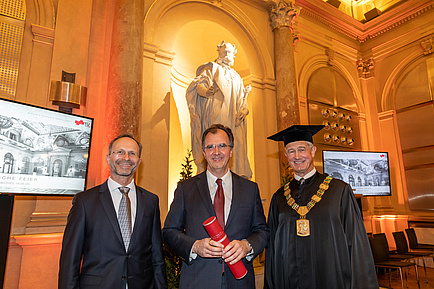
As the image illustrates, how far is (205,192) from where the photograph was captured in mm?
1908

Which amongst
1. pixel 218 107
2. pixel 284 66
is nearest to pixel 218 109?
pixel 218 107

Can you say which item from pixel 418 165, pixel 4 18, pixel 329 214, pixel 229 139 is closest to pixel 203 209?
pixel 229 139

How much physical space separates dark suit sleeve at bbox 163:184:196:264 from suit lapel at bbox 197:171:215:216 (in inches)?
5.3

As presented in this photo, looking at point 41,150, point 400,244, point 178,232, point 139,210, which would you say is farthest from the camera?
point 400,244

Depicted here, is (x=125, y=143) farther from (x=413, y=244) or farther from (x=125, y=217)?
(x=413, y=244)

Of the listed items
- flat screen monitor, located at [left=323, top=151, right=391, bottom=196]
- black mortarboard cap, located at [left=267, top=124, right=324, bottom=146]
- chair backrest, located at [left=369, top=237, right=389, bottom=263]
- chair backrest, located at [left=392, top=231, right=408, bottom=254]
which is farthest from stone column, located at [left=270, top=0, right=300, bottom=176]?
black mortarboard cap, located at [left=267, top=124, right=324, bottom=146]

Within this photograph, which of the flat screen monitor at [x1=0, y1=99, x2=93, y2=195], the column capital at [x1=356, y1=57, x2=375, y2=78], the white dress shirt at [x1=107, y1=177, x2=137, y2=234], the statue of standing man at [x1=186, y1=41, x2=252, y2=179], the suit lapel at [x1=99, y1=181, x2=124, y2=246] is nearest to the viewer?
the suit lapel at [x1=99, y1=181, x2=124, y2=246]

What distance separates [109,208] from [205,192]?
0.60 m

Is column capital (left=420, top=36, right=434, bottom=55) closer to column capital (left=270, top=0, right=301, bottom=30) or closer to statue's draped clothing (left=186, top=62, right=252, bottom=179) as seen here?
column capital (left=270, top=0, right=301, bottom=30)

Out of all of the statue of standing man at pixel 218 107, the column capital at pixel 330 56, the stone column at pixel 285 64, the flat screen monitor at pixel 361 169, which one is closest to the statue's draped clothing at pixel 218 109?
the statue of standing man at pixel 218 107

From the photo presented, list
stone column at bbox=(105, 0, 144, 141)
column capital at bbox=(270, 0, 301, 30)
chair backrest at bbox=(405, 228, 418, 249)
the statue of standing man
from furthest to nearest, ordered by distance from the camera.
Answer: column capital at bbox=(270, 0, 301, 30) < chair backrest at bbox=(405, 228, 418, 249) < the statue of standing man < stone column at bbox=(105, 0, 144, 141)

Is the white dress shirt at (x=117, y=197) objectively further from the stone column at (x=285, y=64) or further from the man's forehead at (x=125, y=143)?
the stone column at (x=285, y=64)

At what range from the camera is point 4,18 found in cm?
409

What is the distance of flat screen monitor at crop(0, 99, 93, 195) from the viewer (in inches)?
95.5
